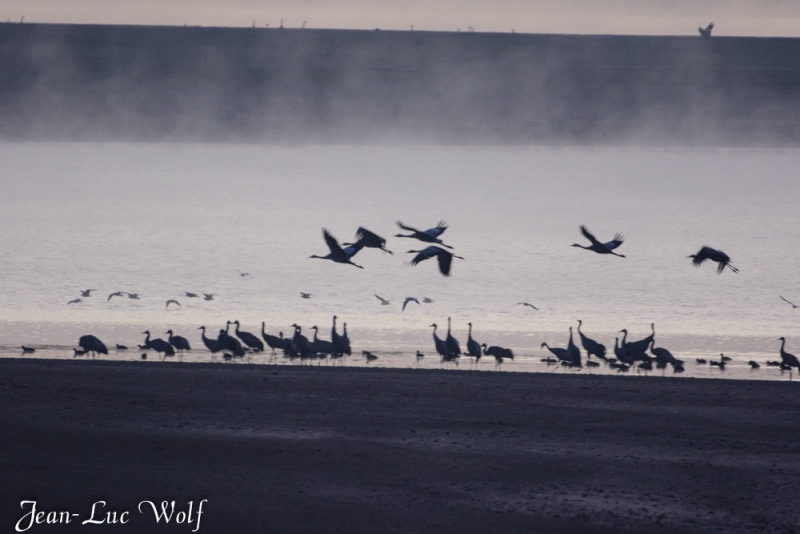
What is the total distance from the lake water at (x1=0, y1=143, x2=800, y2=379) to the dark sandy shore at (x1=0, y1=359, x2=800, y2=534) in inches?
126

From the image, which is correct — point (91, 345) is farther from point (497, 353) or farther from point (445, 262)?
point (445, 262)

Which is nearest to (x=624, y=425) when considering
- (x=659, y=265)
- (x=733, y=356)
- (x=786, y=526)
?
(x=786, y=526)

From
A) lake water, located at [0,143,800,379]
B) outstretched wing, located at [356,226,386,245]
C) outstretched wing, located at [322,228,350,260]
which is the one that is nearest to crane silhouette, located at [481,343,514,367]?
lake water, located at [0,143,800,379]

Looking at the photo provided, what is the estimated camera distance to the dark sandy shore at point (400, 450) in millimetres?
9344

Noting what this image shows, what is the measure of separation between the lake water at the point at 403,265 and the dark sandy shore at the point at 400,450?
3213 millimetres

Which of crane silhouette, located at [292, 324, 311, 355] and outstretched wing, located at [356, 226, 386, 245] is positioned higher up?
outstretched wing, located at [356, 226, 386, 245]

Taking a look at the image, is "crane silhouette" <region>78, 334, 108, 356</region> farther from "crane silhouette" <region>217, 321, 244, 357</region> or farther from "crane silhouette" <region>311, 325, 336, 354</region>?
"crane silhouette" <region>311, 325, 336, 354</region>

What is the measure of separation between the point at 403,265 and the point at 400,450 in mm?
32359

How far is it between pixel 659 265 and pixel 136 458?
112 feet

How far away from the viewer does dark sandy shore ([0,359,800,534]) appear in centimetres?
934

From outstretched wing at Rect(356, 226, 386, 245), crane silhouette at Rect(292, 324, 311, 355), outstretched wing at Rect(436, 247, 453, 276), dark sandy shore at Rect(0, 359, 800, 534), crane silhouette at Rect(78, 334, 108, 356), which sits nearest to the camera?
dark sandy shore at Rect(0, 359, 800, 534)

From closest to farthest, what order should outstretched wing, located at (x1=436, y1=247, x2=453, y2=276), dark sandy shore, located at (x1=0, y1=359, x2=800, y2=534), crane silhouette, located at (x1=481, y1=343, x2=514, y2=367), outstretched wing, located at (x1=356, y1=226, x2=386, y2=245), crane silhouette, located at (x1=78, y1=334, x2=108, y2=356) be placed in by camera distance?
dark sandy shore, located at (x1=0, y1=359, x2=800, y2=534) < outstretched wing, located at (x1=356, y1=226, x2=386, y2=245) < outstretched wing, located at (x1=436, y1=247, x2=453, y2=276) < crane silhouette, located at (x1=78, y1=334, x2=108, y2=356) < crane silhouette, located at (x1=481, y1=343, x2=514, y2=367)

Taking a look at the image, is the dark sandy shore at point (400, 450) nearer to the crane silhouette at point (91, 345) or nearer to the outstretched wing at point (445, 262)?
the crane silhouette at point (91, 345)

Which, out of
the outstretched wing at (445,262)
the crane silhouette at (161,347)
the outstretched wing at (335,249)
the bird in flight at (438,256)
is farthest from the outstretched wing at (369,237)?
the crane silhouette at (161,347)
